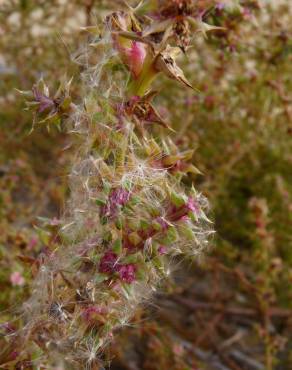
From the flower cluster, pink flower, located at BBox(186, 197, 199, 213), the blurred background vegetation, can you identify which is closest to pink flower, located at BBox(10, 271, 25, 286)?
the flower cluster

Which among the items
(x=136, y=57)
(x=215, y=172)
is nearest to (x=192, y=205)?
(x=136, y=57)

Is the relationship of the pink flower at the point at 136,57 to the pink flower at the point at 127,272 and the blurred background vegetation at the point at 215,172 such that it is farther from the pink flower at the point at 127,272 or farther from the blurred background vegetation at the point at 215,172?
the blurred background vegetation at the point at 215,172

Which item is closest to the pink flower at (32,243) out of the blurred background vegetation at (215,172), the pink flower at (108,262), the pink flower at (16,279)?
the pink flower at (16,279)

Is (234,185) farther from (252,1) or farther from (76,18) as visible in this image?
(252,1)

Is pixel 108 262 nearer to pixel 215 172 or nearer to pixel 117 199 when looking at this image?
pixel 117 199

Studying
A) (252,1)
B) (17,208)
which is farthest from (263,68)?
(17,208)

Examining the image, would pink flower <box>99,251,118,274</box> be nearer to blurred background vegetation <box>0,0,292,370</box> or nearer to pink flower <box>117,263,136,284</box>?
pink flower <box>117,263,136,284</box>

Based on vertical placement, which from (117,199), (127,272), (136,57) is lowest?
(127,272)
